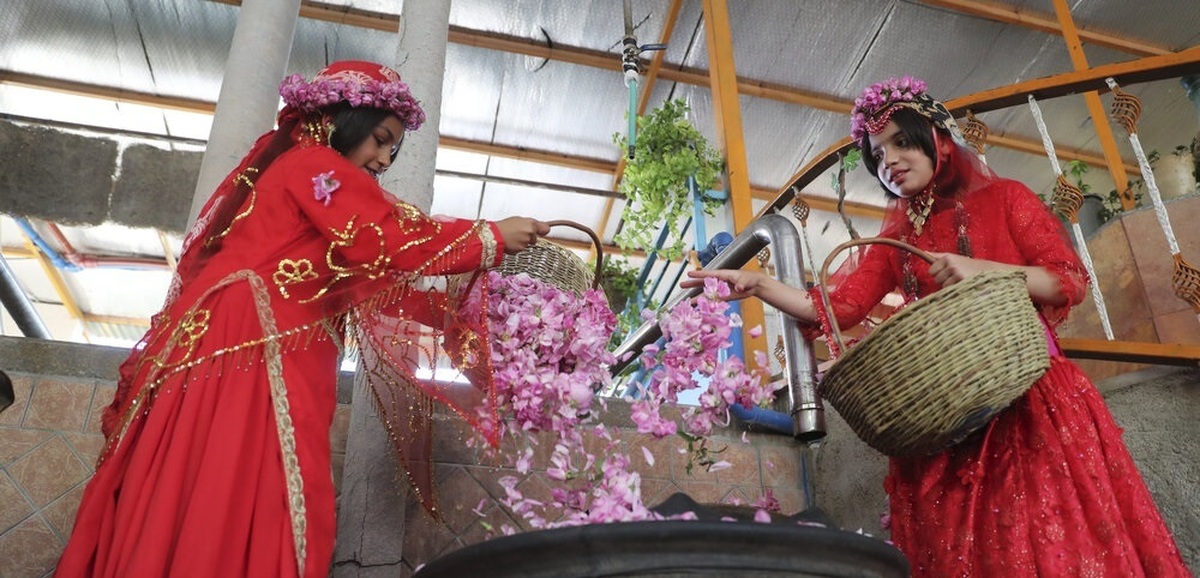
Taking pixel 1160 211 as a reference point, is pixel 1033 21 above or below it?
above

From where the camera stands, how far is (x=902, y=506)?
1861 millimetres

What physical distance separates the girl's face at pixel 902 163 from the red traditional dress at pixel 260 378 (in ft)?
3.24

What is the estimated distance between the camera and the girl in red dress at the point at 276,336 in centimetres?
149

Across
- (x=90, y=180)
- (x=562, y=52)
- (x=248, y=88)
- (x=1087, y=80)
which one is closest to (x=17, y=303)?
(x=248, y=88)

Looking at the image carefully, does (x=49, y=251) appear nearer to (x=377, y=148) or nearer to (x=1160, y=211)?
(x=377, y=148)

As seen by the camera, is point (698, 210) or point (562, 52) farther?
point (562, 52)

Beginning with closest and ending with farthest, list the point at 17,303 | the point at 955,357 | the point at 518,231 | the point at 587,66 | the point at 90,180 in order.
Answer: the point at 955,357, the point at 518,231, the point at 17,303, the point at 587,66, the point at 90,180

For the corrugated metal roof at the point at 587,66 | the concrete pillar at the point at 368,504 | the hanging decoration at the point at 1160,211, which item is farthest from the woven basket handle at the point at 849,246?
the corrugated metal roof at the point at 587,66

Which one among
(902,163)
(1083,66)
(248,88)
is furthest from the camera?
(1083,66)

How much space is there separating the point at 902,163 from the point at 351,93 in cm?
131

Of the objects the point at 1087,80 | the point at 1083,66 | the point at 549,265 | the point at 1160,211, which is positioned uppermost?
the point at 1083,66

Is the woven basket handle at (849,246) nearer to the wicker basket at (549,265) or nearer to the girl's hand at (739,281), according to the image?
the girl's hand at (739,281)

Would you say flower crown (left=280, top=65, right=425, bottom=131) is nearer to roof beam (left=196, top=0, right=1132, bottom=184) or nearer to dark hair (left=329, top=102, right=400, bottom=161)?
dark hair (left=329, top=102, right=400, bottom=161)

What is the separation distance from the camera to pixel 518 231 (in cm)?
184
